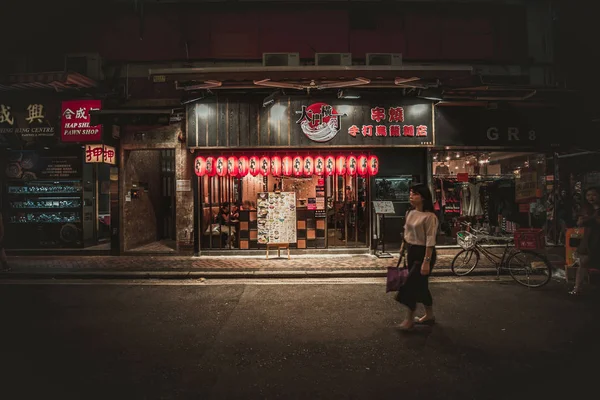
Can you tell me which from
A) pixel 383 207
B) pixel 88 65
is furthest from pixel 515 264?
pixel 88 65

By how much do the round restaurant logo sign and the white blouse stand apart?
6826 millimetres

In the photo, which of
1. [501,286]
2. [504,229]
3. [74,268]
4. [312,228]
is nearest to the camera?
[501,286]

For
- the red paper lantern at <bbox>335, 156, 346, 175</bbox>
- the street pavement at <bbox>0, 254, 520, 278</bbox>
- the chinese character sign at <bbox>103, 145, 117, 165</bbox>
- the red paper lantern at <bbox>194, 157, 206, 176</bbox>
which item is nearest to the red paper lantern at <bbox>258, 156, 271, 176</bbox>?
the red paper lantern at <bbox>194, 157, 206, 176</bbox>

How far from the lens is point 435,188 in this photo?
1299 centimetres

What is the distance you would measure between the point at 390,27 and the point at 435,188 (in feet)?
22.0

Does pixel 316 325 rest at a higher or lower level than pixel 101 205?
lower

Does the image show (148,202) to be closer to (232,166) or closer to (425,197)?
(232,166)

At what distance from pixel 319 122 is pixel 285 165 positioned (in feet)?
6.78

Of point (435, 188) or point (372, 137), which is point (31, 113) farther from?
point (435, 188)

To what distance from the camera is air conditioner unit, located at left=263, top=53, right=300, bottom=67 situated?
36.4ft

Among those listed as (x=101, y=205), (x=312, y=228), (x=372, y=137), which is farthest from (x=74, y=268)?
(x=372, y=137)

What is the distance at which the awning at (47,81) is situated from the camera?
10945 millimetres

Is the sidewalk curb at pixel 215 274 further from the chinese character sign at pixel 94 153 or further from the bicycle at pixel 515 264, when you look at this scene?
the chinese character sign at pixel 94 153

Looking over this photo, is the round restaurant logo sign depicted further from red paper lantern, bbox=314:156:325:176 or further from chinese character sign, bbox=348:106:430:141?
red paper lantern, bbox=314:156:325:176
